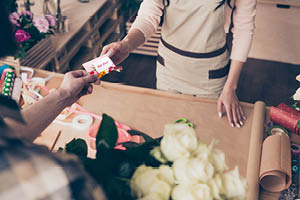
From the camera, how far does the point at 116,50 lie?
145cm

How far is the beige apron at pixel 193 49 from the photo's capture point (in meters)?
1.53

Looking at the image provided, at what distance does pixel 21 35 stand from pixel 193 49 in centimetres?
112

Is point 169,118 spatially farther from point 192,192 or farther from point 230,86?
point 192,192

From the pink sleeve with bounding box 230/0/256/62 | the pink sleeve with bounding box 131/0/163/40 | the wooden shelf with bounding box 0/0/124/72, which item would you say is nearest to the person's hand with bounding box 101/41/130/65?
the pink sleeve with bounding box 131/0/163/40

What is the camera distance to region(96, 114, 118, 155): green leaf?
597 mm

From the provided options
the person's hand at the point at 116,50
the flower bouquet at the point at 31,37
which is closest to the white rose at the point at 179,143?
the person's hand at the point at 116,50

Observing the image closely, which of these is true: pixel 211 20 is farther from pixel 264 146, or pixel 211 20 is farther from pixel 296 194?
pixel 296 194

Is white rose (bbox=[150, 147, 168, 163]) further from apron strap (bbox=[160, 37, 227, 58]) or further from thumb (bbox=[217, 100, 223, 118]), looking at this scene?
apron strap (bbox=[160, 37, 227, 58])

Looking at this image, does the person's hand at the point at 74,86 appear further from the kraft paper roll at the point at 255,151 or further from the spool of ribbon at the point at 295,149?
the spool of ribbon at the point at 295,149

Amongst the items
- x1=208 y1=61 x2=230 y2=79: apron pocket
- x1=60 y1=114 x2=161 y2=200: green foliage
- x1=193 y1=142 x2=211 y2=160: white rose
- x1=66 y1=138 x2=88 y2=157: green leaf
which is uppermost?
x1=193 y1=142 x2=211 y2=160: white rose

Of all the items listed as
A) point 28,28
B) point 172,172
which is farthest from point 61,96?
point 28,28

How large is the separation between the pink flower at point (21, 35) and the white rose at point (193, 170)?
1768mm

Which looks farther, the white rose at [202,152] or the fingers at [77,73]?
the fingers at [77,73]

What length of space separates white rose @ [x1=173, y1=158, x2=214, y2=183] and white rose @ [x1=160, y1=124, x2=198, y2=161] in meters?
0.02
